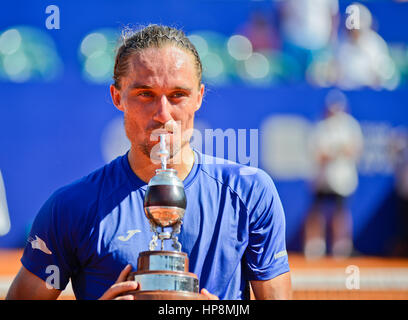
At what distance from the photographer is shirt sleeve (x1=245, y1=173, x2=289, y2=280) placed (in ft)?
10.1

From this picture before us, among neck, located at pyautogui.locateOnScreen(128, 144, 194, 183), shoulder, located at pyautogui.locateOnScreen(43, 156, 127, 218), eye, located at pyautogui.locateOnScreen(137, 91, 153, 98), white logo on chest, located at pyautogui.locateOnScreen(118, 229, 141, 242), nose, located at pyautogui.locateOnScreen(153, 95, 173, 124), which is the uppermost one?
eye, located at pyautogui.locateOnScreen(137, 91, 153, 98)

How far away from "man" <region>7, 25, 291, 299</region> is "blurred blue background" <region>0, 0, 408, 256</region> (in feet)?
19.5

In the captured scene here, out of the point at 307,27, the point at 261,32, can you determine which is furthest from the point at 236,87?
the point at 307,27

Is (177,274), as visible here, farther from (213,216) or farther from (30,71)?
(30,71)

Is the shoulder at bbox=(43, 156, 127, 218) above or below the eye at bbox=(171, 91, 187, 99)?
below

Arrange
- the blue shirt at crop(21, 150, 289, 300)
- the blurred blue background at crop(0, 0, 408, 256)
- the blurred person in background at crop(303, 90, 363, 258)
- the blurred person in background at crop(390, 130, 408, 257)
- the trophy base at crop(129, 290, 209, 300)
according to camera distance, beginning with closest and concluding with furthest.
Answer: the trophy base at crop(129, 290, 209, 300) < the blue shirt at crop(21, 150, 289, 300) < the blurred blue background at crop(0, 0, 408, 256) < the blurred person in background at crop(303, 90, 363, 258) < the blurred person in background at crop(390, 130, 408, 257)

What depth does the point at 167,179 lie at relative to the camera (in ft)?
8.11

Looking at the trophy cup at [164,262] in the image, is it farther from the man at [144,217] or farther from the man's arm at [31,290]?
the man's arm at [31,290]

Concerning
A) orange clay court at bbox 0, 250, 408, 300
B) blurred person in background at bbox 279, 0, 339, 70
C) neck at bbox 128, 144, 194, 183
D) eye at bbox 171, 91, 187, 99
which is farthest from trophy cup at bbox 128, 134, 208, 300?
blurred person in background at bbox 279, 0, 339, 70

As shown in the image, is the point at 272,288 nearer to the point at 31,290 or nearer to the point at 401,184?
the point at 31,290

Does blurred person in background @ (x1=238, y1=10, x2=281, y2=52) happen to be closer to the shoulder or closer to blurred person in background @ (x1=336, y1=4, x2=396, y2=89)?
blurred person in background @ (x1=336, y1=4, x2=396, y2=89)

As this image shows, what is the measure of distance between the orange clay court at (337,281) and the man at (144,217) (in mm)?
4051

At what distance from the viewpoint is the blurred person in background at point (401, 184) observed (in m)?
9.70

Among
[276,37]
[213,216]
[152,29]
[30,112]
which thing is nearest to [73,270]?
[213,216]
